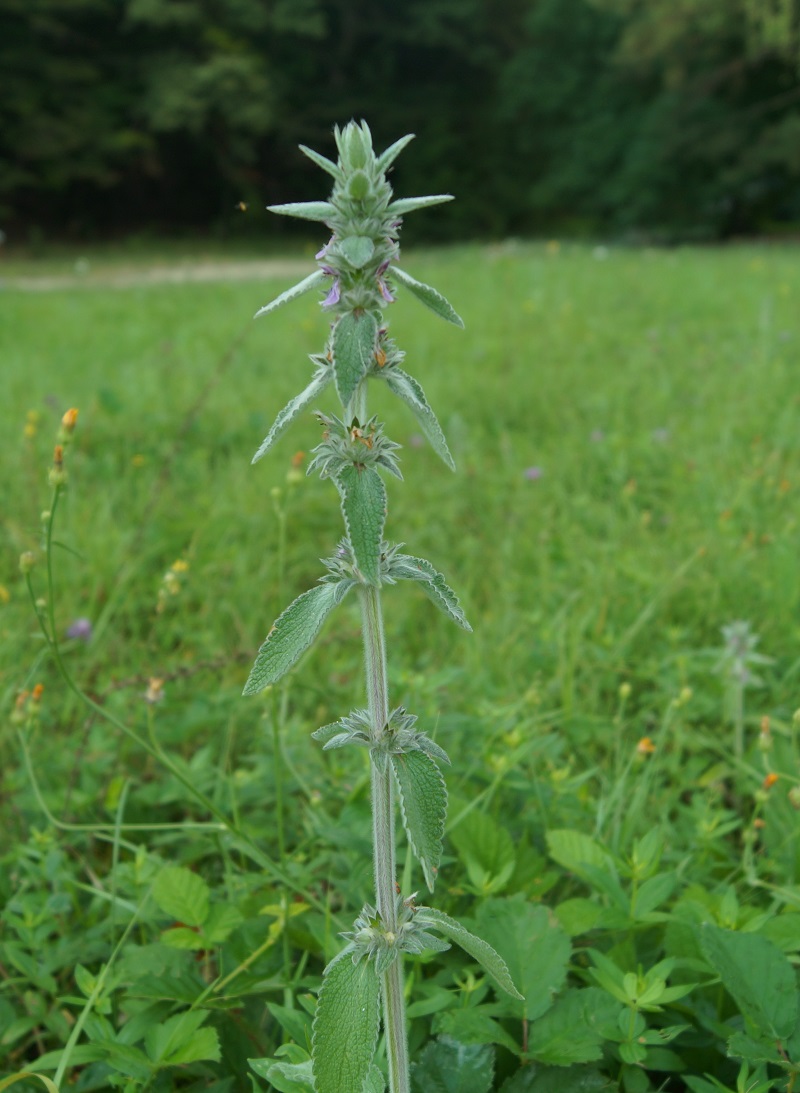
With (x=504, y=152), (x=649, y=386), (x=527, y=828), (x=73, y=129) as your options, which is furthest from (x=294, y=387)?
(x=504, y=152)

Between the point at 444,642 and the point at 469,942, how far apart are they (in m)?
1.45

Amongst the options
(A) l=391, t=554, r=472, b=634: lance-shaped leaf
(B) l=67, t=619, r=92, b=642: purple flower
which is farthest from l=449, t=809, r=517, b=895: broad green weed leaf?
(B) l=67, t=619, r=92, b=642: purple flower

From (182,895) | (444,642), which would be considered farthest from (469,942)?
(444,642)

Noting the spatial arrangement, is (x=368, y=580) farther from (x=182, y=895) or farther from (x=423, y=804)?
(x=182, y=895)

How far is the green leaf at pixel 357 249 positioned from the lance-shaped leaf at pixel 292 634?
0.27m

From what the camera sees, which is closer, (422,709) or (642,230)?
(422,709)

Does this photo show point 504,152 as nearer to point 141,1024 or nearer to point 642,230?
point 642,230

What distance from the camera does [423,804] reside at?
782mm

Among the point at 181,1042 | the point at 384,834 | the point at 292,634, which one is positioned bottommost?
the point at 181,1042

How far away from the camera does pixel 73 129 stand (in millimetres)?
21500

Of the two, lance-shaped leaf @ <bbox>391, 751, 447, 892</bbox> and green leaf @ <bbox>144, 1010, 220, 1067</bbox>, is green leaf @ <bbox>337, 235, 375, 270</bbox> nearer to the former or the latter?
lance-shaped leaf @ <bbox>391, 751, 447, 892</bbox>

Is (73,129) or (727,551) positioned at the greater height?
(73,129)

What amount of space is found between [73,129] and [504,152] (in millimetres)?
13452

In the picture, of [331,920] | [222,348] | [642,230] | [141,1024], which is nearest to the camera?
[141,1024]
